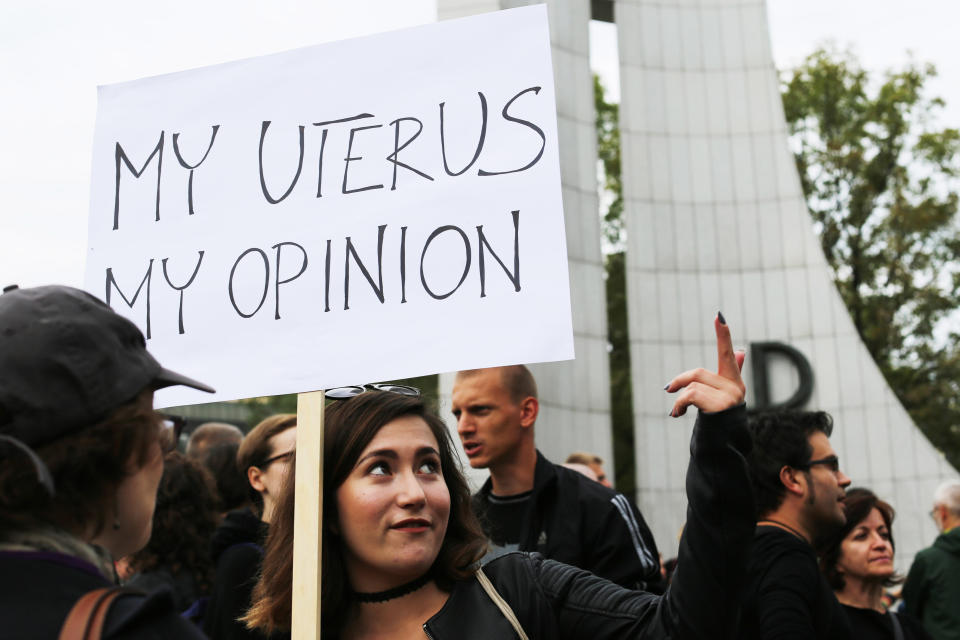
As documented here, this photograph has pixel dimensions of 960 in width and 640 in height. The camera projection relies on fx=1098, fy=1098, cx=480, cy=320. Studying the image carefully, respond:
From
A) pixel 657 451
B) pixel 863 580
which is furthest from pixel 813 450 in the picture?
pixel 657 451

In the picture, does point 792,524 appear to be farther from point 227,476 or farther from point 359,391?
point 227,476

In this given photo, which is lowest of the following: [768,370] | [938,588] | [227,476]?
[938,588]

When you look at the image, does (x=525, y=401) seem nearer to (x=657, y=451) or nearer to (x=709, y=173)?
(x=657, y=451)

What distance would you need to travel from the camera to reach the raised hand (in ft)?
7.29

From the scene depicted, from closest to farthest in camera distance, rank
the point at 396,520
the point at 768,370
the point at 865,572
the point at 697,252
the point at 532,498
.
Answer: the point at 396,520 → the point at 532,498 → the point at 865,572 → the point at 768,370 → the point at 697,252

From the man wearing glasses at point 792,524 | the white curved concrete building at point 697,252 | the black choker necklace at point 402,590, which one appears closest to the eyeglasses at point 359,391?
the black choker necklace at point 402,590

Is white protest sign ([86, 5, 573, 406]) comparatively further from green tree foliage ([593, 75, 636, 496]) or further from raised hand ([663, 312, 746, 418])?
green tree foliage ([593, 75, 636, 496])

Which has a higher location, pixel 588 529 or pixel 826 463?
pixel 826 463

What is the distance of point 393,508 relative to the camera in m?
2.61

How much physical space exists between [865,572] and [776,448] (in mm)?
696

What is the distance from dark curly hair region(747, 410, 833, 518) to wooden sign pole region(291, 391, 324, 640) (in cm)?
177

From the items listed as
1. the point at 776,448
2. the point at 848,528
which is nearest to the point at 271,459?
the point at 776,448

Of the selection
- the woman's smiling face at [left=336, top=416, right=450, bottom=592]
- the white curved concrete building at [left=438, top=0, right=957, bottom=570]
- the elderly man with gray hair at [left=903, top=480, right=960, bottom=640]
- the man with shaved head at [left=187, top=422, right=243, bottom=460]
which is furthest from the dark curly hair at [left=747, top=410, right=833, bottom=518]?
the white curved concrete building at [left=438, top=0, right=957, bottom=570]

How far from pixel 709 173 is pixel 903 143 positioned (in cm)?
889
